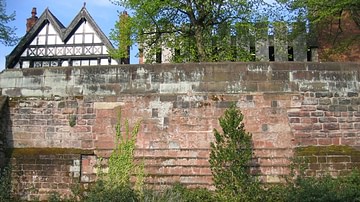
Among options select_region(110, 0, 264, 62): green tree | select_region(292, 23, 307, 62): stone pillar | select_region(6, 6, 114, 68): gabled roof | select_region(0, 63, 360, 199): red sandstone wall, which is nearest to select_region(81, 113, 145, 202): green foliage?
select_region(0, 63, 360, 199): red sandstone wall

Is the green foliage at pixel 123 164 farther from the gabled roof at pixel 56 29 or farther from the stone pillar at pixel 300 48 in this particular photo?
the gabled roof at pixel 56 29

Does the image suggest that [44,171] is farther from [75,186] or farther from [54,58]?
[54,58]

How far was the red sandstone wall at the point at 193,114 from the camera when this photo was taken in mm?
10992

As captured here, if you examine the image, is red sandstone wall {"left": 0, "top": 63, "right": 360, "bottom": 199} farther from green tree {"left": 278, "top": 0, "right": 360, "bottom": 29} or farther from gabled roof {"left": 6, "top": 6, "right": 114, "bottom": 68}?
gabled roof {"left": 6, "top": 6, "right": 114, "bottom": 68}

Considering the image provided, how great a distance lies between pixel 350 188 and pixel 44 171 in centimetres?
746

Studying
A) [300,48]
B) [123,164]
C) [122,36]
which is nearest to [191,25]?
[122,36]

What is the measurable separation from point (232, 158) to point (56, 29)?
66.7 feet

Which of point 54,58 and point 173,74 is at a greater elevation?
point 54,58

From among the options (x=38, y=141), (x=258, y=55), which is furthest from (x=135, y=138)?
(x=258, y=55)

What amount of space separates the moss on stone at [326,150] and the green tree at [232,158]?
1480mm

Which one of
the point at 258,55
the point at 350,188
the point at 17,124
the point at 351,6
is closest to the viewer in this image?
the point at 350,188

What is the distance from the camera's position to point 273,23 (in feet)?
66.3

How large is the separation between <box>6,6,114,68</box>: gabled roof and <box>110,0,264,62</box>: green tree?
6.47 m

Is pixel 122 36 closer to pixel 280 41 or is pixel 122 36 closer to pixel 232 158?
pixel 280 41
